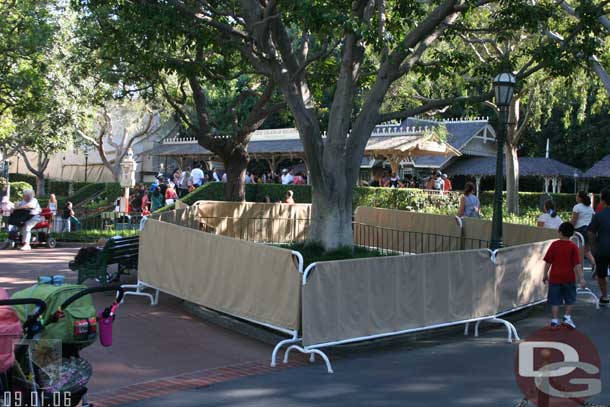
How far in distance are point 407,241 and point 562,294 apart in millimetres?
7119

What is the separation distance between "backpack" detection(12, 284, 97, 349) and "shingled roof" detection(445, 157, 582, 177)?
118 ft

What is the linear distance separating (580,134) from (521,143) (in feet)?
15.4

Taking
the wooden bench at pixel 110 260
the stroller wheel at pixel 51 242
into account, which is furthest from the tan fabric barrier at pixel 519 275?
the stroller wheel at pixel 51 242

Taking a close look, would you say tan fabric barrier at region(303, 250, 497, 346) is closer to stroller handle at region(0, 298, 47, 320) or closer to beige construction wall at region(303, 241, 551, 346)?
beige construction wall at region(303, 241, 551, 346)

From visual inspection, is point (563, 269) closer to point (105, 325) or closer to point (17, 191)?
point (105, 325)

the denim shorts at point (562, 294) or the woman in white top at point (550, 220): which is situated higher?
the woman in white top at point (550, 220)

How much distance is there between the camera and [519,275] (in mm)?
10633

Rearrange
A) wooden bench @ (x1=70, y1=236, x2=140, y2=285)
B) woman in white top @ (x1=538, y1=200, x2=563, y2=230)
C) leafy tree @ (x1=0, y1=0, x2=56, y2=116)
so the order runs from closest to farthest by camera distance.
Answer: wooden bench @ (x1=70, y1=236, x2=140, y2=285) < woman in white top @ (x1=538, y1=200, x2=563, y2=230) < leafy tree @ (x1=0, y1=0, x2=56, y2=116)

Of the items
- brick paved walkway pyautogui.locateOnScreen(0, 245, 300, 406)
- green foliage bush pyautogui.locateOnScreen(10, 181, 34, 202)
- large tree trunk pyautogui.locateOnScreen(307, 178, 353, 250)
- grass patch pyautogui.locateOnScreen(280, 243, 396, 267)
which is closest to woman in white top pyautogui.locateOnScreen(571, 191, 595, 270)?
grass patch pyautogui.locateOnScreen(280, 243, 396, 267)

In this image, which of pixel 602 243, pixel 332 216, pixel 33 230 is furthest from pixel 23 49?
pixel 602 243

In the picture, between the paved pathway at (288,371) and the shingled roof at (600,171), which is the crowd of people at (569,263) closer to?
the paved pathway at (288,371)

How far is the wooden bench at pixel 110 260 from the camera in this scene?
11.7 metres

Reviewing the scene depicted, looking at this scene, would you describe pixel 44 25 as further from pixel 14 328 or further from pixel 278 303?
pixel 14 328

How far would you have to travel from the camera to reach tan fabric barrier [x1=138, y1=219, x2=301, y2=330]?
27.6 ft
